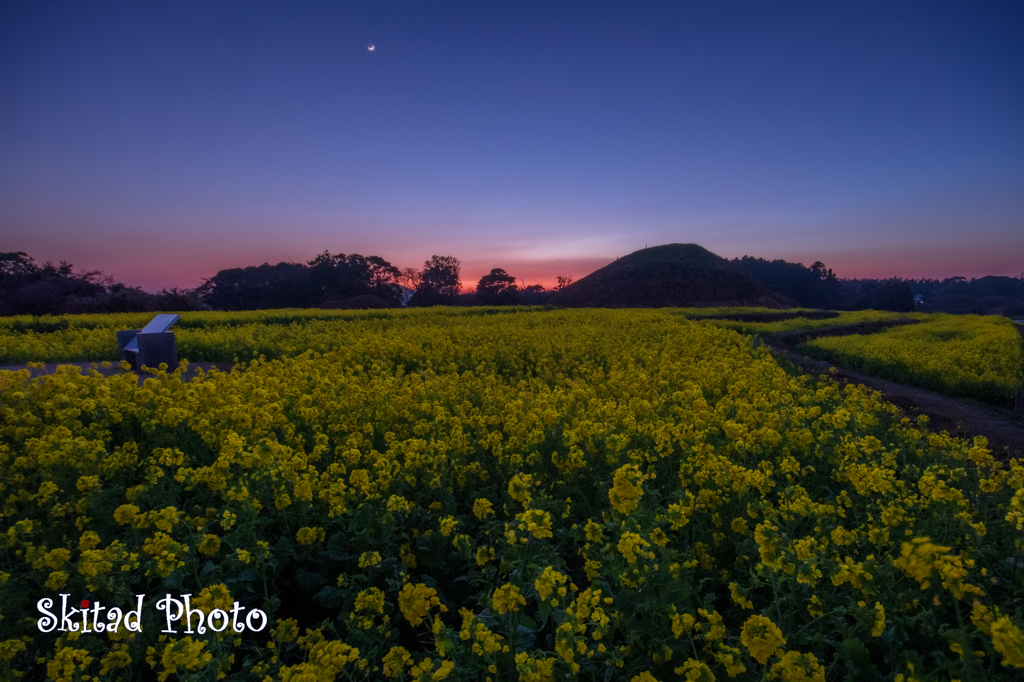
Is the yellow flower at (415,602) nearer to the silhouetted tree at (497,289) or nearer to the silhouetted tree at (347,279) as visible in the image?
the silhouetted tree at (347,279)

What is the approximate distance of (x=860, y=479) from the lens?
11.8 ft

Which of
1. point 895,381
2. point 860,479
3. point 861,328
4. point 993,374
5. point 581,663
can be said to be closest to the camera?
point 581,663

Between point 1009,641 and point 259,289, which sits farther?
point 259,289

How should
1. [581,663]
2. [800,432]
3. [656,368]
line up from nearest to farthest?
[581,663]
[800,432]
[656,368]

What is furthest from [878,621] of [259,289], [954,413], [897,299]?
[897,299]

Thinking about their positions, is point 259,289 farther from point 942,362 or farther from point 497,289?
point 942,362

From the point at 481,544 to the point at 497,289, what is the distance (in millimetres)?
66448

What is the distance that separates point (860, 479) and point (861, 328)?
27295mm

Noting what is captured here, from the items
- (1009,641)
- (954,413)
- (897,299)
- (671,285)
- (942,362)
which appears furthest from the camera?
(671,285)

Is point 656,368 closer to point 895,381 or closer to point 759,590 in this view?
point 759,590

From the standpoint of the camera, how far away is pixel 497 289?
69562 mm

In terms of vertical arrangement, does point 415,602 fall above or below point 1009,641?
below

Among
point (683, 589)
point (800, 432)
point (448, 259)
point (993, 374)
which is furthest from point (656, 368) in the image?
point (448, 259)

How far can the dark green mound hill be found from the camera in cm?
7125
